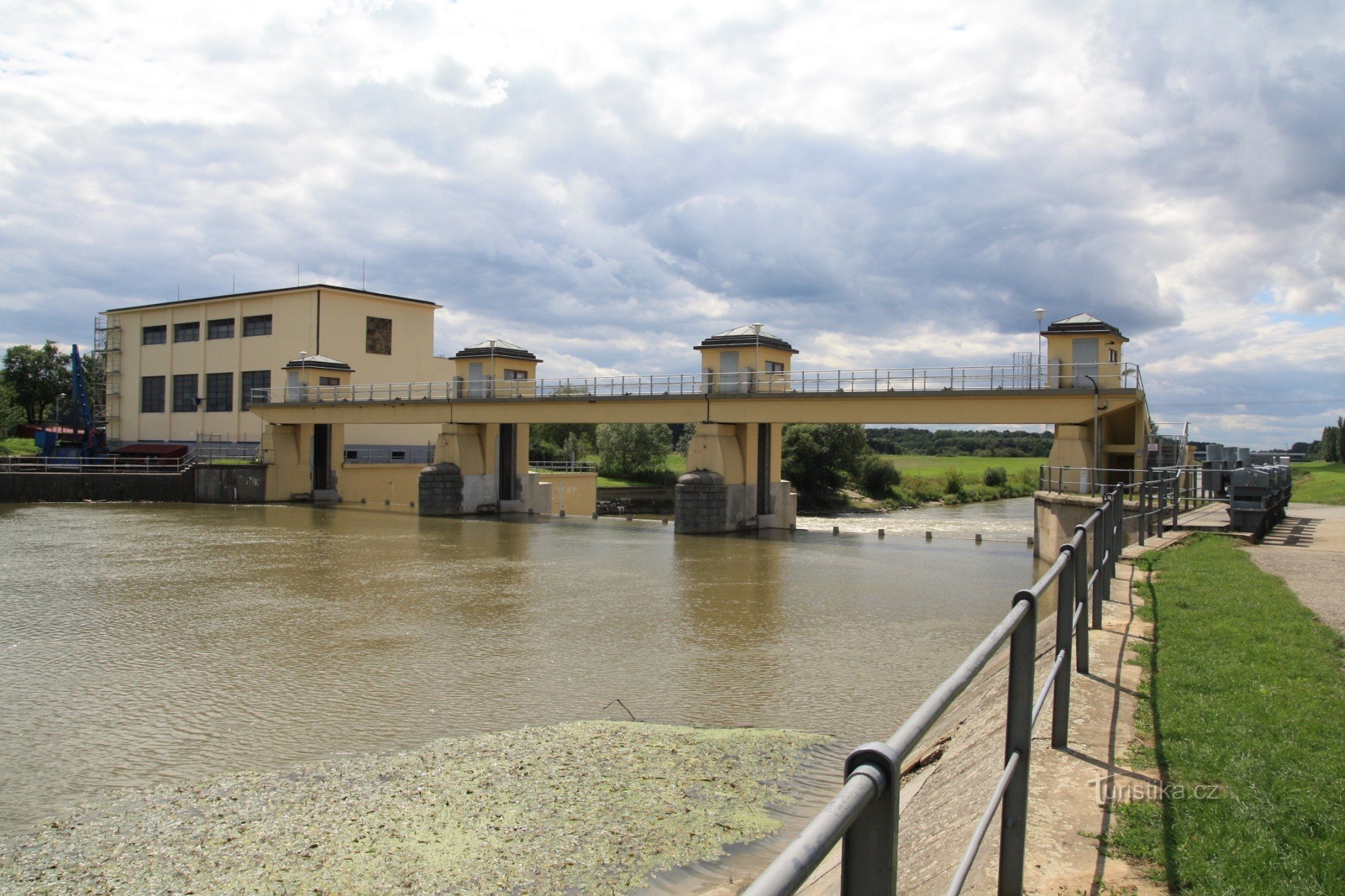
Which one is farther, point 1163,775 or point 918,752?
point 918,752

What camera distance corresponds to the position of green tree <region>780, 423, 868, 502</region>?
70.5 m

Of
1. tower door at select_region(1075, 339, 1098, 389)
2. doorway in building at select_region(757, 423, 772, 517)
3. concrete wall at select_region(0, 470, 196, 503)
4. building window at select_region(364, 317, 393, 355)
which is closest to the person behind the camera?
tower door at select_region(1075, 339, 1098, 389)

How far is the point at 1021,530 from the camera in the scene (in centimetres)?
4581

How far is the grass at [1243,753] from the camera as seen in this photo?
13.1 feet

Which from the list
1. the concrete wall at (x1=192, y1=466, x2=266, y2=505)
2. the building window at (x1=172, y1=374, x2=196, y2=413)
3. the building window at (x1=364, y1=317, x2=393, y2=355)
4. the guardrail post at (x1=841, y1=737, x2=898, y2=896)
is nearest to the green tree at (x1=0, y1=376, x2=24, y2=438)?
the building window at (x1=172, y1=374, x2=196, y2=413)

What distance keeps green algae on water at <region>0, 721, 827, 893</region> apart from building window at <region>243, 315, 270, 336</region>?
184ft

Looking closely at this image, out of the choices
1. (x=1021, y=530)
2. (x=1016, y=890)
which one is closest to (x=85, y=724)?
(x=1016, y=890)

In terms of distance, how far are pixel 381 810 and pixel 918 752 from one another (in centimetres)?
502

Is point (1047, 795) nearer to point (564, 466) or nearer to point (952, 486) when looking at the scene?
point (564, 466)

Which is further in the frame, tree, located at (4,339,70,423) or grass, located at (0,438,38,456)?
tree, located at (4,339,70,423)

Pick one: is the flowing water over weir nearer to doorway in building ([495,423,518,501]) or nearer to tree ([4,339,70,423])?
doorway in building ([495,423,518,501])

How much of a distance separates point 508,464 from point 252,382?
2134 centimetres

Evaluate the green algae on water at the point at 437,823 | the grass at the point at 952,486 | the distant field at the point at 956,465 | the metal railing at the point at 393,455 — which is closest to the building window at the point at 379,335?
the metal railing at the point at 393,455

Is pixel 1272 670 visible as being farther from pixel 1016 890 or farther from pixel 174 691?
pixel 174 691
